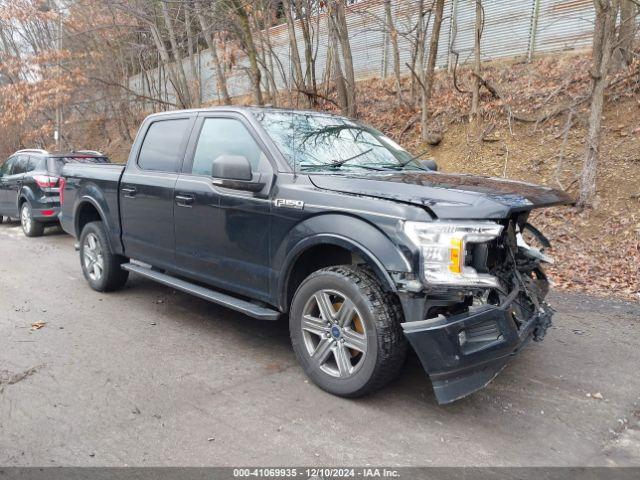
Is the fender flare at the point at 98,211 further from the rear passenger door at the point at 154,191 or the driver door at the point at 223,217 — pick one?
the driver door at the point at 223,217

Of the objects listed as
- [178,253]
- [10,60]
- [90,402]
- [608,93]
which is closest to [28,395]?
[90,402]

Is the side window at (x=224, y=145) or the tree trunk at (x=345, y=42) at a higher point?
the tree trunk at (x=345, y=42)

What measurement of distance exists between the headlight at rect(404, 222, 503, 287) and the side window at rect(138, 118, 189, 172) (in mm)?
2793

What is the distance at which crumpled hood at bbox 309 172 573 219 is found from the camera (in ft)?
9.81

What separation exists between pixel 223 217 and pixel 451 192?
1.93m

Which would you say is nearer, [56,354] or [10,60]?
[56,354]

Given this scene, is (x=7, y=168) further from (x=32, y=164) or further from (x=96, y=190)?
(x=96, y=190)

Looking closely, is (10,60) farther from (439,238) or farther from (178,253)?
(439,238)

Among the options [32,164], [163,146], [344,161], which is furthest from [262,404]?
[32,164]

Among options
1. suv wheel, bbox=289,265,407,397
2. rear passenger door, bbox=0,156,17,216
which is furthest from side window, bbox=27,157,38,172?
suv wheel, bbox=289,265,407,397

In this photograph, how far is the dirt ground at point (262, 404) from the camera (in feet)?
9.39

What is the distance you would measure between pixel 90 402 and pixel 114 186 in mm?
2778

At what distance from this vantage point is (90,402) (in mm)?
3416

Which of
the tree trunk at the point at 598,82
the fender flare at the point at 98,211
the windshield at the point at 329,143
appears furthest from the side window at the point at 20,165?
the tree trunk at the point at 598,82
